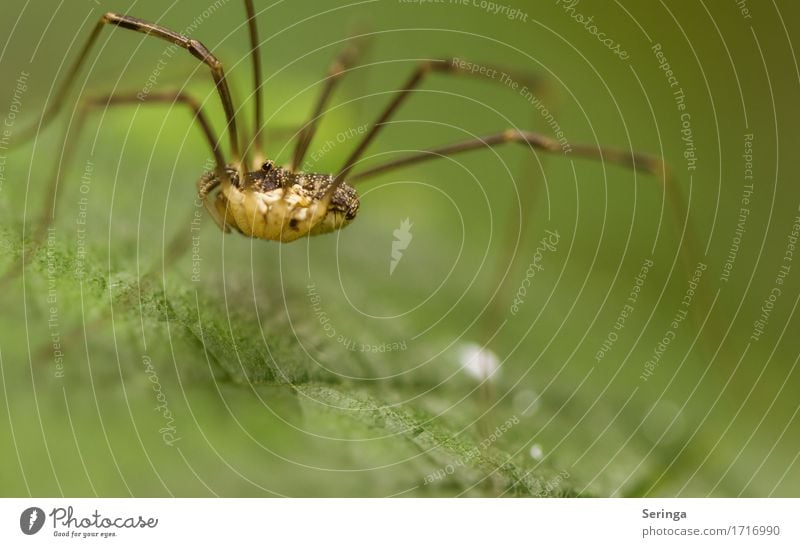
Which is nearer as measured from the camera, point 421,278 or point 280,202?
point 280,202

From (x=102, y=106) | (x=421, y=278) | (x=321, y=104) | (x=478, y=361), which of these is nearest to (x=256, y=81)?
(x=321, y=104)

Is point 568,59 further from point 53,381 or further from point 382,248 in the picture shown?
point 53,381

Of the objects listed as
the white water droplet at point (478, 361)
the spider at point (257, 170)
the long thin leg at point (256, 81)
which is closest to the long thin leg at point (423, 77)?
the spider at point (257, 170)

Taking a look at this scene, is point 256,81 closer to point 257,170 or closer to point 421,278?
point 257,170

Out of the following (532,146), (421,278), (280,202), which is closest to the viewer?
(280,202)

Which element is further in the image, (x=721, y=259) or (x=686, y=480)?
(x=721, y=259)

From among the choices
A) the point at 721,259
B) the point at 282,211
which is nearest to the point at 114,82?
A: the point at 282,211

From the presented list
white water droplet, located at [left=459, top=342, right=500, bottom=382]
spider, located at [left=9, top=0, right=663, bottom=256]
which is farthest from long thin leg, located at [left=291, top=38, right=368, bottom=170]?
white water droplet, located at [left=459, top=342, right=500, bottom=382]
